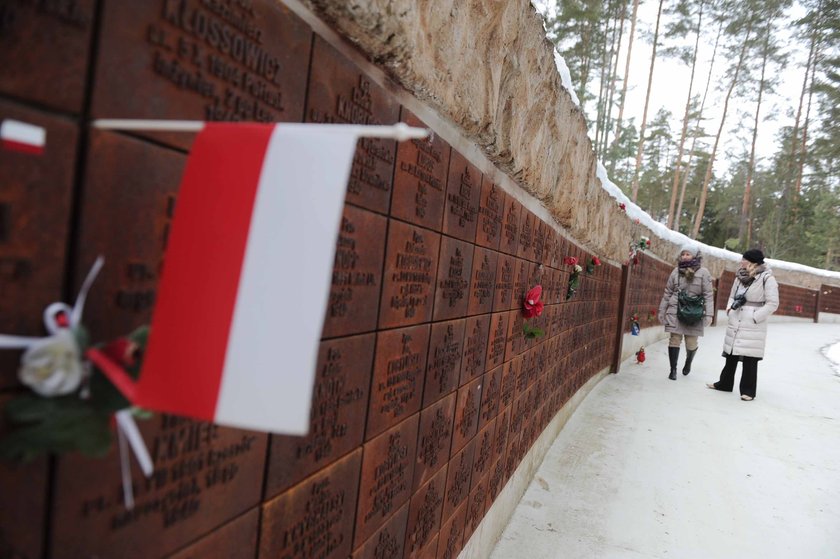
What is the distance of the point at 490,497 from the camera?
2.94 m

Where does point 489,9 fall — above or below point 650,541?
above

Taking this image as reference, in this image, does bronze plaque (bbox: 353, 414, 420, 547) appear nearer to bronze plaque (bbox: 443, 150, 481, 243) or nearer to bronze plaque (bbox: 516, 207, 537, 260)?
bronze plaque (bbox: 443, 150, 481, 243)

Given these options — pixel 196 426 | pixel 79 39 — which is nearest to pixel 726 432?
pixel 196 426

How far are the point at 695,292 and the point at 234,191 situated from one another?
804 cm

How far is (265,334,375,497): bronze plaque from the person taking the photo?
1.14 meters

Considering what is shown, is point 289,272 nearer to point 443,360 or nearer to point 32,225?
point 32,225

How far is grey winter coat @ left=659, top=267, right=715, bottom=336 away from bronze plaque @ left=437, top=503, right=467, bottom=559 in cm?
623

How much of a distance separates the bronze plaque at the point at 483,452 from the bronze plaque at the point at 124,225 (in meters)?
2.07

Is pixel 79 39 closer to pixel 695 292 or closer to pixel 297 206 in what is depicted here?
pixel 297 206

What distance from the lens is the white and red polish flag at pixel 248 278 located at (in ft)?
2.13

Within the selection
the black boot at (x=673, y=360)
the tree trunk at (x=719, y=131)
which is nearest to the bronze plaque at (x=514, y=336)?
the black boot at (x=673, y=360)

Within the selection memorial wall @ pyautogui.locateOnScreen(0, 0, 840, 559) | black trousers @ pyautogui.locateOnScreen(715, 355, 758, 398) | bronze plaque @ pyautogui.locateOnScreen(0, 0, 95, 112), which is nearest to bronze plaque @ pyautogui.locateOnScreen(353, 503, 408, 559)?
memorial wall @ pyautogui.locateOnScreen(0, 0, 840, 559)

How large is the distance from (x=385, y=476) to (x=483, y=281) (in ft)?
3.54

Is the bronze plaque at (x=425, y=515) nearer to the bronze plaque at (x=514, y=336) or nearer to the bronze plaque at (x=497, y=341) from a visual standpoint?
the bronze plaque at (x=497, y=341)
